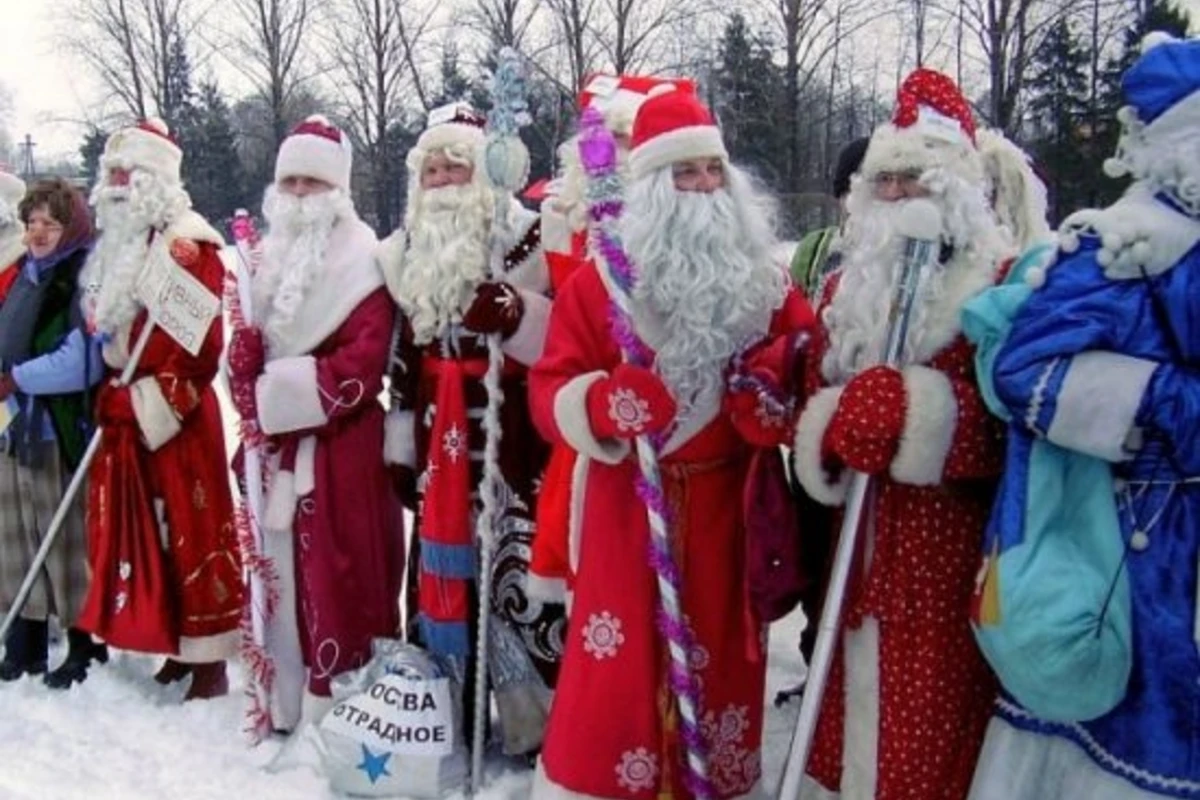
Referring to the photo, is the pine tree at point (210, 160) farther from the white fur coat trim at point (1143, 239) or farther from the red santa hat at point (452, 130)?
the white fur coat trim at point (1143, 239)

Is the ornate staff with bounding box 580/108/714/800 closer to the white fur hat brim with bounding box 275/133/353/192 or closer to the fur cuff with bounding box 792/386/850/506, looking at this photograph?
the fur cuff with bounding box 792/386/850/506

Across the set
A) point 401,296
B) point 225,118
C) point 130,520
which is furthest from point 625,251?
point 225,118

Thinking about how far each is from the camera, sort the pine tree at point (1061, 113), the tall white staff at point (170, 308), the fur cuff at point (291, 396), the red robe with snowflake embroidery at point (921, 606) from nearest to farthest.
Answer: the red robe with snowflake embroidery at point (921, 606) < the fur cuff at point (291, 396) < the tall white staff at point (170, 308) < the pine tree at point (1061, 113)

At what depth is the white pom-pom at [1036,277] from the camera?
8.79 feet

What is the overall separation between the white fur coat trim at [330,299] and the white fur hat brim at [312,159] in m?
0.29

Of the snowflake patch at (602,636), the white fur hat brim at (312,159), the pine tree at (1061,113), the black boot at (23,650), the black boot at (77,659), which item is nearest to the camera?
the snowflake patch at (602,636)

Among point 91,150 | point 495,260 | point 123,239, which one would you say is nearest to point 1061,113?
point 123,239

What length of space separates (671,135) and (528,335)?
36.7 inches

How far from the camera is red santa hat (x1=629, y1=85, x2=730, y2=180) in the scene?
3377 mm

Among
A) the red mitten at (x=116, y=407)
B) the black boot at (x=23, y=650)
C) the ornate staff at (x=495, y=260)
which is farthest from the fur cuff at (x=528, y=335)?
the black boot at (x=23, y=650)

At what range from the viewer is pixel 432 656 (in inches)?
163

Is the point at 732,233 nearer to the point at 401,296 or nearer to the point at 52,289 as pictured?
the point at 401,296

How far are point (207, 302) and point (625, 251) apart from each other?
1953 millimetres

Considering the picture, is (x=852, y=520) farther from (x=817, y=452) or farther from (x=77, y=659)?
(x=77, y=659)
